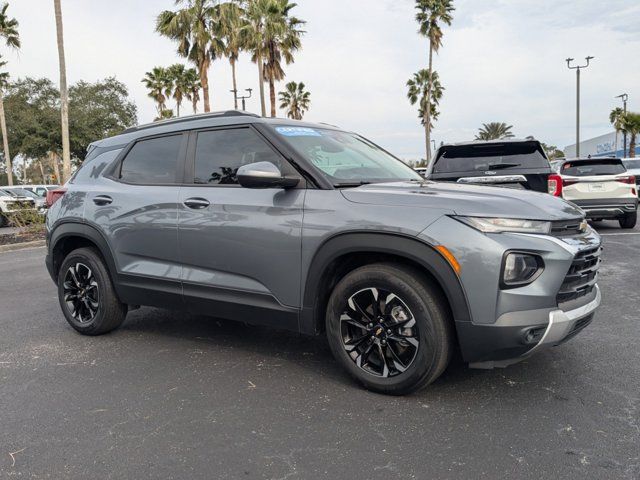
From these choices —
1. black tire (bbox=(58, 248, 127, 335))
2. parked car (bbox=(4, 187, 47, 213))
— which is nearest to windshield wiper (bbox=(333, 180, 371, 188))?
black tire (bbox=(58, 248, 127, 335))

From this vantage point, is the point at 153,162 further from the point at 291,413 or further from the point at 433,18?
the point at 433,18

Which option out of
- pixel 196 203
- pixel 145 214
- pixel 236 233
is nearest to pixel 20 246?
pixel 145 214

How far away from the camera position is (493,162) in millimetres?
7199

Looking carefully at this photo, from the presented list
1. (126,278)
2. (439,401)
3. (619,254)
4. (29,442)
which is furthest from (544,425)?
(619,254)

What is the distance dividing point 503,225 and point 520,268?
9.7 inches

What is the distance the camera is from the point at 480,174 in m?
7.04

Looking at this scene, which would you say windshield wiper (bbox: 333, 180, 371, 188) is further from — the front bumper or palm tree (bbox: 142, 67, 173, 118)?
palm tree (bbox: 142, 67, 173, 118)

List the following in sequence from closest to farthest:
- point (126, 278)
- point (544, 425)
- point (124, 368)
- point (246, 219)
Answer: point (544, 425) → point (246, 219) → point (124, 368) → point (126, 278)

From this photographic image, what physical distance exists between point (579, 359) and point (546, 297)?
48.6 inches

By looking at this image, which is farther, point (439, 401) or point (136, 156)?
point (136, 156)

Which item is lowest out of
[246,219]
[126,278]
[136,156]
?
[126,278]

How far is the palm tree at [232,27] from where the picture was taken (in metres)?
24.4

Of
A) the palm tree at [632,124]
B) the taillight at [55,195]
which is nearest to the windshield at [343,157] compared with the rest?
the taillight at [55,195]

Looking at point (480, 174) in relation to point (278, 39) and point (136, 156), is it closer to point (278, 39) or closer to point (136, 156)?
point (136, 156)
